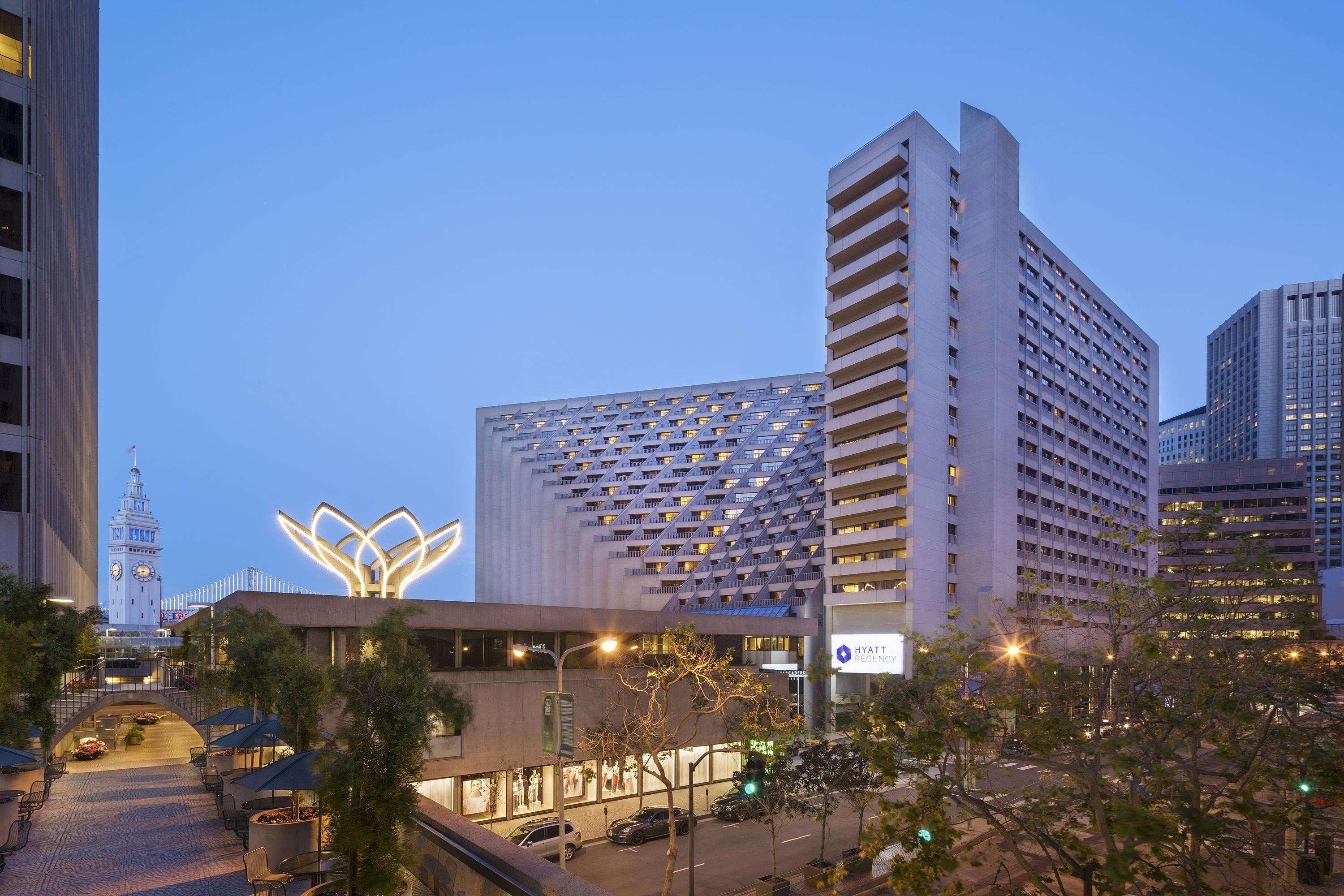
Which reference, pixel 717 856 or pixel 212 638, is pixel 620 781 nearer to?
pixel 717 856

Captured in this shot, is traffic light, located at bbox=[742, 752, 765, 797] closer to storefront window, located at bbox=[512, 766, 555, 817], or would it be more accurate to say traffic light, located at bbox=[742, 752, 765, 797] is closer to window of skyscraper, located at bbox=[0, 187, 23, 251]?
storefront window, located at bbox=[512, 766, 555, 817]

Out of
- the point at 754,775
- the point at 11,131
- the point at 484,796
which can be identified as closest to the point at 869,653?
the point at 754,775

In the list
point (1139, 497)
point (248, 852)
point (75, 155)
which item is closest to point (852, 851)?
point (248, 852)

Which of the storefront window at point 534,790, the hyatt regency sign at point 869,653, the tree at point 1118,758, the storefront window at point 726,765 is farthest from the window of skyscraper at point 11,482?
the hyatt regency sign at point 869,653

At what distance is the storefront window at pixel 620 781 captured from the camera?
3988 centimetres

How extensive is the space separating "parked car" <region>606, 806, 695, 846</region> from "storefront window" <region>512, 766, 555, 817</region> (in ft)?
13.1

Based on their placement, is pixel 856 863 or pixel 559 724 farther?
pixel 856 863

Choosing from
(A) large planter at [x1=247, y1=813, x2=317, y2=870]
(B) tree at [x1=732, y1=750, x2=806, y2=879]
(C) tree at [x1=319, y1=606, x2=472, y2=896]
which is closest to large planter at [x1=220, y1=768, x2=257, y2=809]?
(A) large planter at [x1=247, y1=813, x2=317, y2=870]

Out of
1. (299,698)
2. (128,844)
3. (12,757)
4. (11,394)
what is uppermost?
(11,394)

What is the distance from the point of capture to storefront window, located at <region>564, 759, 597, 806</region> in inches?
1516

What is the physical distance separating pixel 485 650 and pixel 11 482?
20.4 metres

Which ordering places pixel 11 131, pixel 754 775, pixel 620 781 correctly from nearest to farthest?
pixel 754 775
pixel 11 131
pixel 620 781

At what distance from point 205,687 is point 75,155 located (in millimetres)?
38751

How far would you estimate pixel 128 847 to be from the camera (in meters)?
21.5
